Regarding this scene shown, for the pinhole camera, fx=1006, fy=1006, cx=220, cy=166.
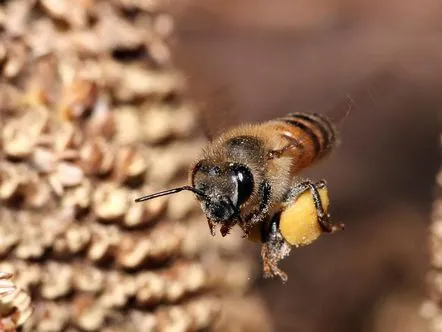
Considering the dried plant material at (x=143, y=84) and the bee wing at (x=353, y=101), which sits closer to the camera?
the bee wing at (x=353, y=101)

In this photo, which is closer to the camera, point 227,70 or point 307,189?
point 307,189

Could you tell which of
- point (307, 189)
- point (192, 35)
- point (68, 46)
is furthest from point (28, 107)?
point (192, 35)

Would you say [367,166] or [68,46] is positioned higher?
[68,46]

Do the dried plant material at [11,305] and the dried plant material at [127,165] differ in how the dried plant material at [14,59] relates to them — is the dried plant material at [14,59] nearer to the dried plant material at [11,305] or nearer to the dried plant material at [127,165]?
the dried plant material at [127,165]

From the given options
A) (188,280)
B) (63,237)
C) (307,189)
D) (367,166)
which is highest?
(307,189)

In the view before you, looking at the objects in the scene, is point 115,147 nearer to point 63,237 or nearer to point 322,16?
point 63,237

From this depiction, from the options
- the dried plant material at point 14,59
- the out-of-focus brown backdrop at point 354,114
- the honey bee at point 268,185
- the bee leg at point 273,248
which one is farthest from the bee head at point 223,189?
the out-of-focus brown backdrop at point 354,114

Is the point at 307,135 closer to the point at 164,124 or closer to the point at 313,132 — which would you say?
the point at 313,132

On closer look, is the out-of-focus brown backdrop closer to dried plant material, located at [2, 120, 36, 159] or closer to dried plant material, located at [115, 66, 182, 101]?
dried plant material, located at [115, 66, 182, 101]

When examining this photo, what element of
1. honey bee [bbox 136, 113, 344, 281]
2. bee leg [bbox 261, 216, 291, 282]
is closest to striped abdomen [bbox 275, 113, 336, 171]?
honey bee [bbox 136, 113, 344, 281]

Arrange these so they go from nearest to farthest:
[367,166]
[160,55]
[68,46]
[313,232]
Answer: [313,232] → [68,46] → [160,55] → [367,166]
